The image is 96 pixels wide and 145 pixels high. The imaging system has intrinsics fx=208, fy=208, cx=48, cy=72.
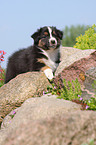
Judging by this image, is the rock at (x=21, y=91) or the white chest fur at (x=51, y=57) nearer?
the rock at (x=21, y=91)

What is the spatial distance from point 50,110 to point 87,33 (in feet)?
22.7

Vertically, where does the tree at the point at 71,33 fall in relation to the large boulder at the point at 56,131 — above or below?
below

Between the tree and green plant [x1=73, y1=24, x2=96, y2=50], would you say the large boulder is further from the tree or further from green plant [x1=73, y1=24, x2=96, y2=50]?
the tree

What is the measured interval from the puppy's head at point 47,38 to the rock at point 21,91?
37.6 inches

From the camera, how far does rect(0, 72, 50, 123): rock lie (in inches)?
218

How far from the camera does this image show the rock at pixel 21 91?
555 cm

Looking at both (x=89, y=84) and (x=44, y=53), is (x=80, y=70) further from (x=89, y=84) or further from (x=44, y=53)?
(x=44, y=53)

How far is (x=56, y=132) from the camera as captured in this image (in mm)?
2010

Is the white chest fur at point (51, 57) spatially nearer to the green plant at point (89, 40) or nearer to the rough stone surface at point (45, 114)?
the rough stone surface at point (45, 114)

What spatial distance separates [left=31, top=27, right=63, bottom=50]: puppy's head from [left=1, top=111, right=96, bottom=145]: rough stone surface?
13.9 ft

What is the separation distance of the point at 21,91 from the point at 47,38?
1.80m

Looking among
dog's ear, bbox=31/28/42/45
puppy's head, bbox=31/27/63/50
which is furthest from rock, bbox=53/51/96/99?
dog's ear, bbox=31/28/42/45

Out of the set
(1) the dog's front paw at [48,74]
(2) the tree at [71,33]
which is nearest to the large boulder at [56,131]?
(1) the dog's front paw at [48,74]

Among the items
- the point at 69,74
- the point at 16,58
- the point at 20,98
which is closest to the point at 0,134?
the point at 20,98
